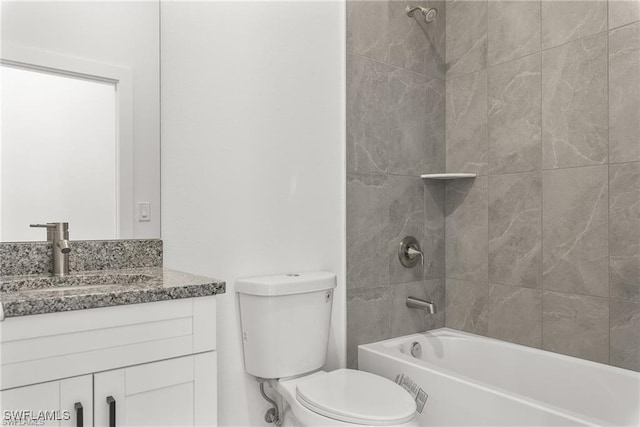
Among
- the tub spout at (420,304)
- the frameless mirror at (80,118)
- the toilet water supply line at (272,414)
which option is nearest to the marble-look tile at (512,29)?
the tub spout at (420,304)

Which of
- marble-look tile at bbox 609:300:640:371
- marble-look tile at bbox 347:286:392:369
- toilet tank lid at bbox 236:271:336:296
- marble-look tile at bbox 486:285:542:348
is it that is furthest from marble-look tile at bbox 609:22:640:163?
toilet tank lid at bbox 236:271:336:296

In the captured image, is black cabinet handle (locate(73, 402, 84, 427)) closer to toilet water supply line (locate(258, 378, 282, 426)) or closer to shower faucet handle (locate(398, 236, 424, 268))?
toilet water supply line (locate(258, 378, 282, 426))

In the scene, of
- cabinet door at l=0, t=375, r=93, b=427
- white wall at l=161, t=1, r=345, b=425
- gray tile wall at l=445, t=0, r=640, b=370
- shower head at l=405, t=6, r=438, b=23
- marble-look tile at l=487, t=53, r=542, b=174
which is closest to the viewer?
cabinet door at l=0, t=375, r=93, b=427

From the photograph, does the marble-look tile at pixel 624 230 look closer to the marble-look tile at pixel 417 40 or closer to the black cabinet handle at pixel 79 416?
the marble-look tile at pixel 417 40

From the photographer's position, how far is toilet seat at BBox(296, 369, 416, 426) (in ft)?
4.76

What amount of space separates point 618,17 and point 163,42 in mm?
1787

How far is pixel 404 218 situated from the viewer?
7.80ft

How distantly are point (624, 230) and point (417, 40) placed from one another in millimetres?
→ 1334

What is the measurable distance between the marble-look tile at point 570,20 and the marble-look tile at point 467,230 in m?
0.71

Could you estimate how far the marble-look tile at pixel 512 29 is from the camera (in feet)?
7.12

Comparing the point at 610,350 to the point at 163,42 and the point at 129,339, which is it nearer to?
the point at 129,339

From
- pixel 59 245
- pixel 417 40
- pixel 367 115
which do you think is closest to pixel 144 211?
pixel 59 245

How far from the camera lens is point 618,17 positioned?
1878 mm

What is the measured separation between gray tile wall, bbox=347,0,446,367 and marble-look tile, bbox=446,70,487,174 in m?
0.05
